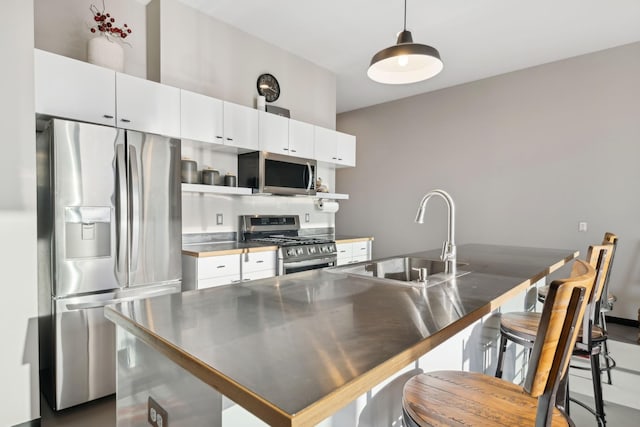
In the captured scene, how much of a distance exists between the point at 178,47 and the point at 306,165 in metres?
1.65

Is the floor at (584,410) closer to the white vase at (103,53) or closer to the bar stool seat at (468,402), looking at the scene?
the bar stool seat at (468,402)

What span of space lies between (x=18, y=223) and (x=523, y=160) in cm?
488

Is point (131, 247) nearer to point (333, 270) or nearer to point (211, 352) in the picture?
point (333, 270)

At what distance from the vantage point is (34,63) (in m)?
2.06

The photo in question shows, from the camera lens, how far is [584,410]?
6.96 feet

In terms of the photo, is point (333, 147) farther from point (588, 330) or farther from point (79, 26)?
point (588, 330)

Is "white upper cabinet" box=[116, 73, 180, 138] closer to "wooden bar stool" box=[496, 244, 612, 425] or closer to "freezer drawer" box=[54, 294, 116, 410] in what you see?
"freezer drawer" box=[54, 294, 116, 410]

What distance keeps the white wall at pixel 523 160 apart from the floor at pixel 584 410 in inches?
61.5

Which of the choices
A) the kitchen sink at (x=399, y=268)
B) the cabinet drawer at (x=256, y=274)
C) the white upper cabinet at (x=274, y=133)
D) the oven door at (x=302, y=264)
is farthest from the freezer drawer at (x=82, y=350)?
the white upper cabinet at (x=274, y=133)


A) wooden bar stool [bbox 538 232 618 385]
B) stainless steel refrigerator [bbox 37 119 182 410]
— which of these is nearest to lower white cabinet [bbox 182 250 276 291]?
stainless steel refrigerator [bbox 37 119 182 410]

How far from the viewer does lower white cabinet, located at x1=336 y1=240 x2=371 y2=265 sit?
3.94 metres

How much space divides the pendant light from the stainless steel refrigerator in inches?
60.6

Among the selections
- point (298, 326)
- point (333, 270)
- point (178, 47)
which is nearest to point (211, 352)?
point (298, 326)

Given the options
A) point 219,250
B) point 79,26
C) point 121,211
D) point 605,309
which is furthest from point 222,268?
point 605,309
